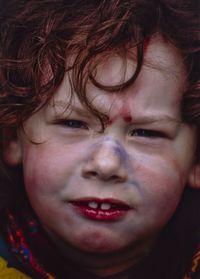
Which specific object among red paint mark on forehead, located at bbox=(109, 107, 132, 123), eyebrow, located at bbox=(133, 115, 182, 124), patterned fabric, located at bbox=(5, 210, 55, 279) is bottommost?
patterned fabric, located at bbox=(5, 210, 55, 279)

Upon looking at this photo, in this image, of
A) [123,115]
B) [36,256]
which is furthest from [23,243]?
[123,115]

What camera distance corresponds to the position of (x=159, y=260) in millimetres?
1399

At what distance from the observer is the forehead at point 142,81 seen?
48.4 inches

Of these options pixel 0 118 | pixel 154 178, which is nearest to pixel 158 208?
pixel 154 178

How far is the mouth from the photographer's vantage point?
1.24 meters

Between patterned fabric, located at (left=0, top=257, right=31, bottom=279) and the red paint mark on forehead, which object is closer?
the red paint mark on forehead

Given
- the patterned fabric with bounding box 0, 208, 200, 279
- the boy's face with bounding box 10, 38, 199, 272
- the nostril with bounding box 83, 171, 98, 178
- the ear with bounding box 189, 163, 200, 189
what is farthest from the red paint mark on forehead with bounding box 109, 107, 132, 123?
the patterned fabric with bounding box 0, 208, 200, 279

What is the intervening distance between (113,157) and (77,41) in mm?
256

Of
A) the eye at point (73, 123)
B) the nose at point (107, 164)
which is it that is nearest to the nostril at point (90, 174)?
the nose at point (107, 164)

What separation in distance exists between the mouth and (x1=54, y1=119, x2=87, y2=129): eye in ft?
0.50

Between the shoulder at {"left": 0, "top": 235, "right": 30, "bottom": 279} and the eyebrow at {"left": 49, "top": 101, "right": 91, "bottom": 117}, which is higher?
the eyebrow at {"left": 49, "top": 101, "right": 91, "bottom": 117}

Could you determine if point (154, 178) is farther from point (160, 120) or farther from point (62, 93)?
point (62, 93)

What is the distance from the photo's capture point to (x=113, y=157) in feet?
3.96

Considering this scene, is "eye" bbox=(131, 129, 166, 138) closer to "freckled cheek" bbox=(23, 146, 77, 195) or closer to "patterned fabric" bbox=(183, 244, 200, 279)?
Result: "freckled cheek" bbox=(23, 146, 77, 195)
